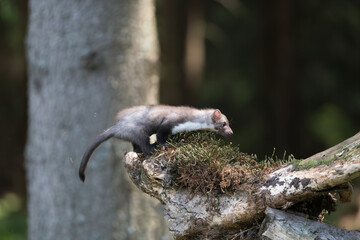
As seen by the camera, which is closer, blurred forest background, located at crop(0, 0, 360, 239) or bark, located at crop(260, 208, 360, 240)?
bark, located at crop(260, 208, 360, 240)

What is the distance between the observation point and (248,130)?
16062mm

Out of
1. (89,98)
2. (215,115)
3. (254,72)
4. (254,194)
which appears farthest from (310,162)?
(254,72)

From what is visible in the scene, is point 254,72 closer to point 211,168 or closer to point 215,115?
point 215,115

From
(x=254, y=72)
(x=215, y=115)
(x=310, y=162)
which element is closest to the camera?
(x=310, y=162)

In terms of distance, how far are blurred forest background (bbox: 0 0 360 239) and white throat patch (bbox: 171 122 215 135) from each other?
7596mm

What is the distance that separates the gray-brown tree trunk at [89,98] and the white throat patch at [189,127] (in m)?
2.19

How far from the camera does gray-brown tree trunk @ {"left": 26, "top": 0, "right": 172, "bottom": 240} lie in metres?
7.11

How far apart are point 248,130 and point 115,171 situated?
30.6ft

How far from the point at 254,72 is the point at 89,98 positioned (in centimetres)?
1050

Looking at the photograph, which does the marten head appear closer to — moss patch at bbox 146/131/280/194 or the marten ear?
the marten ear

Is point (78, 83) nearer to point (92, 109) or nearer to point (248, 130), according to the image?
point (92, 109)

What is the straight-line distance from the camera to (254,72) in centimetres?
1694

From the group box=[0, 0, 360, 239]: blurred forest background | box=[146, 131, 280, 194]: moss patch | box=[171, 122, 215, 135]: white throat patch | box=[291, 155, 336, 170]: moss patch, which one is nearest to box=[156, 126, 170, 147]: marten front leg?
box=[171, 122, 215, 135]: white throat patch

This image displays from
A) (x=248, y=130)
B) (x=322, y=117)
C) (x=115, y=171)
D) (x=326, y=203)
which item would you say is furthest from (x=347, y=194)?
(x=248, y=130)
